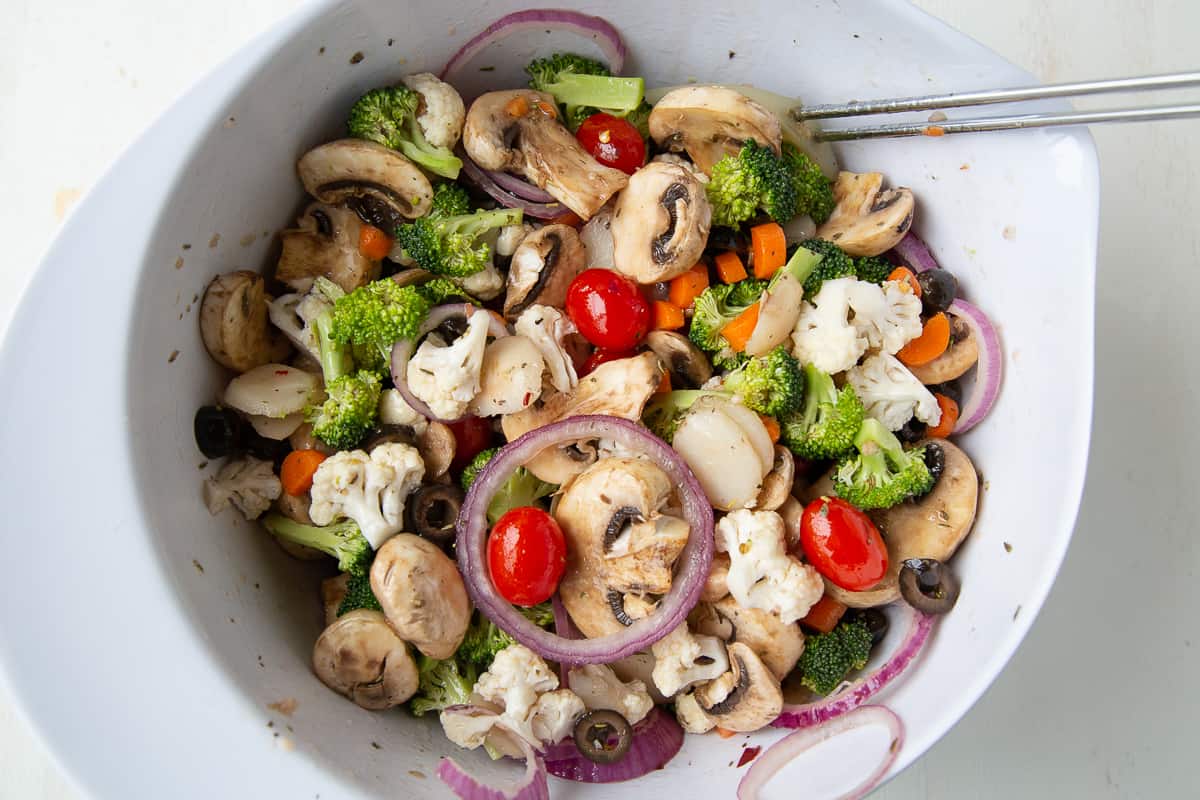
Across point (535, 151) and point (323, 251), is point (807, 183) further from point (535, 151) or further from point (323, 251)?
point (323, 251)

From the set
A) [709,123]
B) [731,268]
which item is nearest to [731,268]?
[731,268]

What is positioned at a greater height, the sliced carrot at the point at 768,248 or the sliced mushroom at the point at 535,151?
the sliced mushroom at the point at 535,151

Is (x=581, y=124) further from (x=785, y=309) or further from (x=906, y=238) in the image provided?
(x=906, y=238)

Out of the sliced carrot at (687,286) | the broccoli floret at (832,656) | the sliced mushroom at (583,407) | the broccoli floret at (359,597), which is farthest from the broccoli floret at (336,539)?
the broccoli floret at (832,656)

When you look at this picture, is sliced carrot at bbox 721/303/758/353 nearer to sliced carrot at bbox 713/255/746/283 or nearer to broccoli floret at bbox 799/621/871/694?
sliced carrot at bbox 713/255/746/283

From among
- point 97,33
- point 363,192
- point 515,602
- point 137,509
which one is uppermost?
point 97,33

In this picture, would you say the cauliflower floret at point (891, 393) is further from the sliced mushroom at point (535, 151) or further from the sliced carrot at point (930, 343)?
the sliced mushroom at point (535, 151)

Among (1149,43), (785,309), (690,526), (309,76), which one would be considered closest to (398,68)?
(309,76)

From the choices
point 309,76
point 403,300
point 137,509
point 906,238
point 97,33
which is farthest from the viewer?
point 97,33

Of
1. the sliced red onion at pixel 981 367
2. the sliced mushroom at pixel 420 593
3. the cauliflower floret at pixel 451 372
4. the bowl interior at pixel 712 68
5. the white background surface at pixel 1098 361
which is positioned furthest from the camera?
the white background surface at pixel 1098 361
